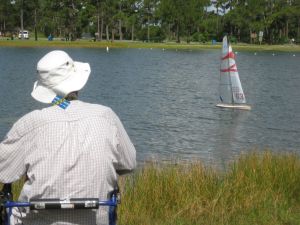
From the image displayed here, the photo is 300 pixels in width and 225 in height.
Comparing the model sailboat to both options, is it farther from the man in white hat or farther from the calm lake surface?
the man in white hat

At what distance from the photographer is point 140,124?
25922 millimetres

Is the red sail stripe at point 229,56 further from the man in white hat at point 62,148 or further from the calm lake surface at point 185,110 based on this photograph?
the man in white hat at point 62,148

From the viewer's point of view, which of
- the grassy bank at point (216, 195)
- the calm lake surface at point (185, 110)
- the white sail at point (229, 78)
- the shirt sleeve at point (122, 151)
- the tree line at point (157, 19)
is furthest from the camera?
the tree line at point (157, 19)

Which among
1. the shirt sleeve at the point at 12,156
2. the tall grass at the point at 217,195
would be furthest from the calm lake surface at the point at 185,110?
the shirt sleeve at the point at 12,156

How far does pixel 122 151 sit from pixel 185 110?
2776 cm

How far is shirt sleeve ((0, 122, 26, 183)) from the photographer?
Result: 394 cm

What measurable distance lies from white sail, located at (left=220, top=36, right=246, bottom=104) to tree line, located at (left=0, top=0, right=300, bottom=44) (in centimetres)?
10173

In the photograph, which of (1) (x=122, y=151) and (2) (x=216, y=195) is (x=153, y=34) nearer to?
(2) (x=216, y=195)

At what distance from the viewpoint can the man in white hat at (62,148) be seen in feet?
12.7

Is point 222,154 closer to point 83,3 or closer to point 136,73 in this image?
point 136,73

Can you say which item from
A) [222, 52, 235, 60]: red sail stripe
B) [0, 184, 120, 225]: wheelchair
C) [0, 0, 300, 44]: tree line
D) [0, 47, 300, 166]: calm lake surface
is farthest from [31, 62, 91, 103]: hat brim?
[0, 0, 300, 44]: tree line

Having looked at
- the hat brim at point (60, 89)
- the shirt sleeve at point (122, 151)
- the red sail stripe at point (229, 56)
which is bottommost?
the red sail stripe at point (229, 56)

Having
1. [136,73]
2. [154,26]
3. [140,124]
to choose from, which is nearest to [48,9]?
[154,26]

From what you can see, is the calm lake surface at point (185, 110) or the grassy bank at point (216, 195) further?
the calm lake surface at point (185, 110)
